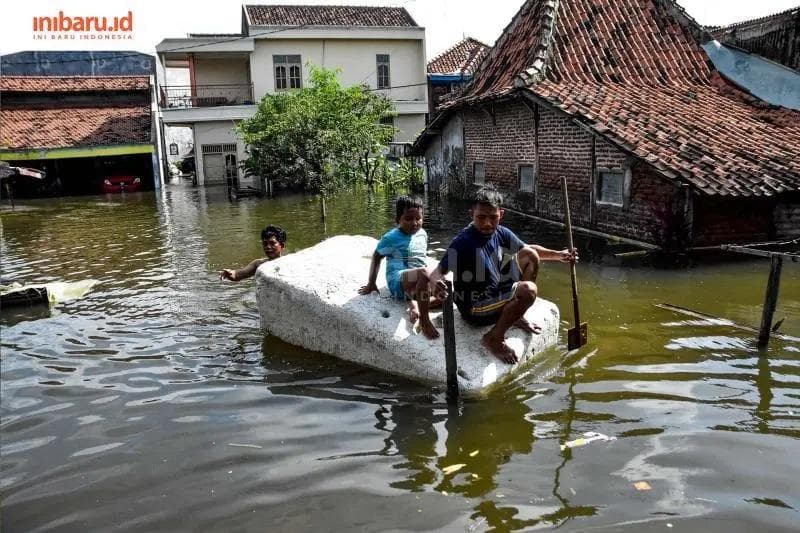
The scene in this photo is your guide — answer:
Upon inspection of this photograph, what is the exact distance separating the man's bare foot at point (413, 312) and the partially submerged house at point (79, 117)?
25.8m

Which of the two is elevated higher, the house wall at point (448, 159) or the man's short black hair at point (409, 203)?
the house wall at point (448, 159)

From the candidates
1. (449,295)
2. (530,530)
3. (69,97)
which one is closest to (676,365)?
(449,295)

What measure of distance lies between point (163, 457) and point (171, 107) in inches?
1177

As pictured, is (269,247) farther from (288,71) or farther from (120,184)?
(288,71)

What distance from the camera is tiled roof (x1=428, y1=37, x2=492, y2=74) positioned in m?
33.2

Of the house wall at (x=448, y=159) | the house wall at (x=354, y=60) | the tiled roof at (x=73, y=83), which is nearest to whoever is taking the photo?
the house wall at (x=448, y=159)

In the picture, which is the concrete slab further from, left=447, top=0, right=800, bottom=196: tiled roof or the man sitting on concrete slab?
left=447, top=0, right=800, bottom=196: tiled roof

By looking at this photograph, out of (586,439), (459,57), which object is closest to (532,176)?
(586,439)

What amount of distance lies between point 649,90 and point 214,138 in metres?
23.8

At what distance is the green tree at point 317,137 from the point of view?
2000cm

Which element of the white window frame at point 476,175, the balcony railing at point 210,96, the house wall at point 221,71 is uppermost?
the house wall at point 221,71

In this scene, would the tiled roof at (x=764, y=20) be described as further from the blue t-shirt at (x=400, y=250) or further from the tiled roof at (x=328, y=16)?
the tiled roof at (x=328, y=16)

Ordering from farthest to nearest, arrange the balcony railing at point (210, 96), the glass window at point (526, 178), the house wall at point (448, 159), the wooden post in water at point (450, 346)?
the balcony railing at point (210, 96) < the house wall at point (448, 159) < the glass window at point (526, 178) < the wooden post in water at point (450, 346)

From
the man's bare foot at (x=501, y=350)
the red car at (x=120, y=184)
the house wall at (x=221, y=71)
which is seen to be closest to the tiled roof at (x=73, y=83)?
the house wall at (x=221, y=71)
